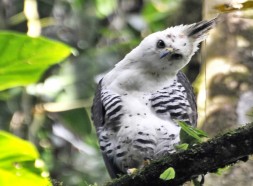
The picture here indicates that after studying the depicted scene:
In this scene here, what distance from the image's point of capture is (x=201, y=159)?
7.27 feet

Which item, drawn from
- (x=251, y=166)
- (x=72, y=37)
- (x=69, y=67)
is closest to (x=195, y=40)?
(x=251, y=166)

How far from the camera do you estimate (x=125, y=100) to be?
3451 millimetres

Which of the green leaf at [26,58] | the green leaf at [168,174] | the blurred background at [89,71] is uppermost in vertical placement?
the green leaf at [26,58]

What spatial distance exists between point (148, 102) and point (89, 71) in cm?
182

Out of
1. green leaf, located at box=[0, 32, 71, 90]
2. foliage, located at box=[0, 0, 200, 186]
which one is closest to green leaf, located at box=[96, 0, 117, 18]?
foliage, located at box=[0, 0, 200, 186]

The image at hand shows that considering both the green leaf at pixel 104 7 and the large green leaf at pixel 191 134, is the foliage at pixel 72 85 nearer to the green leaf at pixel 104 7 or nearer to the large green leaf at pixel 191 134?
the green leaf at pixel 104 7

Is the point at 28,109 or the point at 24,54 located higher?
the point at 24,54

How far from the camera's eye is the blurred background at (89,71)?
12.4ft

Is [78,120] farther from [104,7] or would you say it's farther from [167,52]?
[167,52]

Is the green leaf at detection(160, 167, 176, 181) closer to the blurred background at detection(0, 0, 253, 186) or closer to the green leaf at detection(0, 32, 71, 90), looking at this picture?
the green leaf at detection(0, 32, 71, 90)

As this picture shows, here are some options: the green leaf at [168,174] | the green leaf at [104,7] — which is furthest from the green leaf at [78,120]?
the green leaf at [168,174]

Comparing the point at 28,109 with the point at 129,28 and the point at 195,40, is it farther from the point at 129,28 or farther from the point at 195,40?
the point at 195,40

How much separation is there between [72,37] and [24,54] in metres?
3.03

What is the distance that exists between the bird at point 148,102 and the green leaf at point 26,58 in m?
0.80
